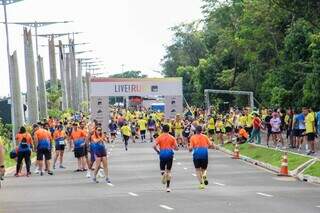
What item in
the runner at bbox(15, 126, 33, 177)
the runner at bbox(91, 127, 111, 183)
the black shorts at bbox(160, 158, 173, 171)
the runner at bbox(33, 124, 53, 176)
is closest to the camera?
the black shorts at bbox(160, 158, 173, 171)

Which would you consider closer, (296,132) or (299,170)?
(299,170)

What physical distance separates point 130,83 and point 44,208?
39.7 metres

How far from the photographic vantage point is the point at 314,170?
24781 millimetres

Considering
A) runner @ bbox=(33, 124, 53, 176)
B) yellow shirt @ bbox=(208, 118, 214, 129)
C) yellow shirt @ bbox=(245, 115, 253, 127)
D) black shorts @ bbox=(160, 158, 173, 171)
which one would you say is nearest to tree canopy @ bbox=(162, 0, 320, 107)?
yellow shirt @ bbox=(245, 115, 253, 127)

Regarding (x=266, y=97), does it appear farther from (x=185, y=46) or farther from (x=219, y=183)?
(x=185, y=46)

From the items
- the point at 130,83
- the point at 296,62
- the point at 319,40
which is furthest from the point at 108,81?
the point at 319,40

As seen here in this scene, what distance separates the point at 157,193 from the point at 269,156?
41.6 feet

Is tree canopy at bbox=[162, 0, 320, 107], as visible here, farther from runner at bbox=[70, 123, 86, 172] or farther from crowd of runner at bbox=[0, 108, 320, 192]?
runner at bbox=[70, 123, 86, 172]

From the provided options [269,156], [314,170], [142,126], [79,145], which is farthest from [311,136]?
[142,126]

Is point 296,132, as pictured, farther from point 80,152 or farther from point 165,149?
point 165,149

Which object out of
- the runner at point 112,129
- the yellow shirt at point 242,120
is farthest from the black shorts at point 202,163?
the runner at point 112,129

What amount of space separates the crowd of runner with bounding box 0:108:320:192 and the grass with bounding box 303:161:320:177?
3.46m

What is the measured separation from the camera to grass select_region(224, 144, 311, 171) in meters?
27.7

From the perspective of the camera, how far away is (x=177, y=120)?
149 feet
